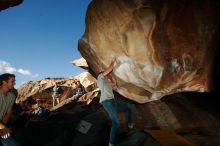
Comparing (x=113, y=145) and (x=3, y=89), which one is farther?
(x=113, y=145)

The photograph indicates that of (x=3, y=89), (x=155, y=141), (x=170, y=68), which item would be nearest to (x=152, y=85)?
(x=170, y=68)

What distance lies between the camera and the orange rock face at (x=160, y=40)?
32.0ft

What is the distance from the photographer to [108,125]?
324 inches

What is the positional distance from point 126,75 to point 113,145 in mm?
4690

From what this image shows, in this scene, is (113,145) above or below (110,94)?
below

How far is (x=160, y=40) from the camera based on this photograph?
10008mm

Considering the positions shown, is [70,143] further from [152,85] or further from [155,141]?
[152,85]

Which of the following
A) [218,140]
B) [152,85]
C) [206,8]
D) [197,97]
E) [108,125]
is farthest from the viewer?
[197,97]

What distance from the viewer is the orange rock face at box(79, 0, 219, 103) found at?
9742 mm

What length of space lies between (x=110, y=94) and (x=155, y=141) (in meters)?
1.60

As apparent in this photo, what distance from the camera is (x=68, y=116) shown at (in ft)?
33.6

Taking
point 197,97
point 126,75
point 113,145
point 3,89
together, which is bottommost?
point 197,97

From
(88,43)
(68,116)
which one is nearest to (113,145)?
(68,116)

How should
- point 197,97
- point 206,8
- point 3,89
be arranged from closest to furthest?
point 3,89 < point 206,8 < point 197,97
